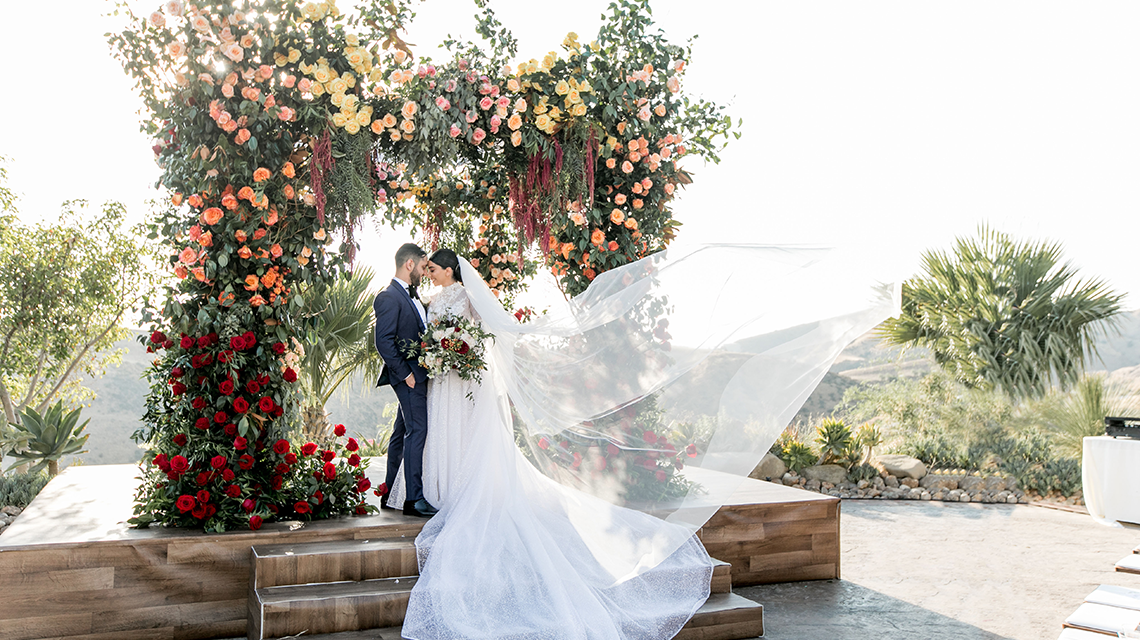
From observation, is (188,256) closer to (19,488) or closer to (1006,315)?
(19,488)

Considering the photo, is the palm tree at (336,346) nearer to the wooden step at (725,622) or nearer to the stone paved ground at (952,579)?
the stone paved ground at (952,579)

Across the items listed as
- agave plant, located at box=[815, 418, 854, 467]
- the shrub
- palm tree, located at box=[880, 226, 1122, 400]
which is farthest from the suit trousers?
palm tree, located at box=[880, 226, 1122, 400]

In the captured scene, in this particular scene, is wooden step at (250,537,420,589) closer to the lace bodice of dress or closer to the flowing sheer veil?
the flowing sheer veil

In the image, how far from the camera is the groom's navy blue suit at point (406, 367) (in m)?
4.35

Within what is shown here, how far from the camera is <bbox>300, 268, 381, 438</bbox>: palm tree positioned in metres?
7.96

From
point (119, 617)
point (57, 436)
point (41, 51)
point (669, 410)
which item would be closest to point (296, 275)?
point (119, 617)

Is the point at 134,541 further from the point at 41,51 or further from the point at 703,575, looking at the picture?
the point at 41,51

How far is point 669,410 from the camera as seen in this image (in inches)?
145

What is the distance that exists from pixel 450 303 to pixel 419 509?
1.19 metres

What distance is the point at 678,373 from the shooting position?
12.3 feet

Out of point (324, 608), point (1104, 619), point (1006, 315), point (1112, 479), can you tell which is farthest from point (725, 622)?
point (1006, 315)

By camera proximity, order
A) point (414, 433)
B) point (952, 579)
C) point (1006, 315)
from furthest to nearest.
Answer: point (1006, 315)
point (952, 579)
point (414, 433)

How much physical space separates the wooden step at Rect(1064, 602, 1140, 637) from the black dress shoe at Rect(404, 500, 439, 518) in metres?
3.06

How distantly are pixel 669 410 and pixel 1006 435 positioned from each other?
8.04 meters
